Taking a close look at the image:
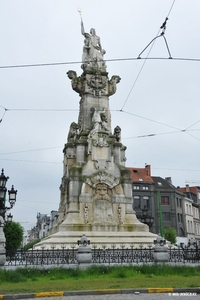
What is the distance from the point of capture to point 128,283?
10812mm

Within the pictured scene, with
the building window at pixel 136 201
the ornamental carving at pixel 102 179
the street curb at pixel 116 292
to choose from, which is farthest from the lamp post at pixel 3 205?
the building window at pixel 136 201

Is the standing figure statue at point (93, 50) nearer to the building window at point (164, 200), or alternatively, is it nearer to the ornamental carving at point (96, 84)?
the ornamental carving at point (96, 84)

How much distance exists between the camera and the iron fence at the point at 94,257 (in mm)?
16188

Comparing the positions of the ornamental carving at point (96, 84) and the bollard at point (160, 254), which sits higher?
the ornamental carving at point (96, 84)

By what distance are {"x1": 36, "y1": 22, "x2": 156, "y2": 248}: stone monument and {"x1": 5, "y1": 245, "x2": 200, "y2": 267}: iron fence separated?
2.85 metres

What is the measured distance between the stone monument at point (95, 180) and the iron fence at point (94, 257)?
2848mm

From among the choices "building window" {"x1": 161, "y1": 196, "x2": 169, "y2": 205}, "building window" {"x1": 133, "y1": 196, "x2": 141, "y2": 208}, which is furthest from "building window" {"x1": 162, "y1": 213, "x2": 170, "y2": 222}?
"building window" {"x1": 133, "y1": 196, "x2": 141, "y2": 208}

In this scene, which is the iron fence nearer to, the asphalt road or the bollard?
the bollard

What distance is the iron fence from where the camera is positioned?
637 inches

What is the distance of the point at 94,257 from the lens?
16.6 metres

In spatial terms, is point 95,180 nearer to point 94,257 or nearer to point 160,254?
point 94,257

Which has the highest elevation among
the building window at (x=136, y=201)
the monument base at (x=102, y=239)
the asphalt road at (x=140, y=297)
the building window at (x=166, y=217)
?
the building window at (x=136, y=201)

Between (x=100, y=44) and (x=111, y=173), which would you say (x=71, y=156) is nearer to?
(x=111, y=173)

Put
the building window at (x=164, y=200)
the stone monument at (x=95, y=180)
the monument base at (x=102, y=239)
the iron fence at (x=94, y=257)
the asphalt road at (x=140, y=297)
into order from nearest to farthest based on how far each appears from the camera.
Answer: the asphalt road at (x=140, y=297), the iron fence at (x=94, y=257), the monument base at (x=102, y=239), the stone monument at (x=95, y=180), the building window at (x=164, y=200)
